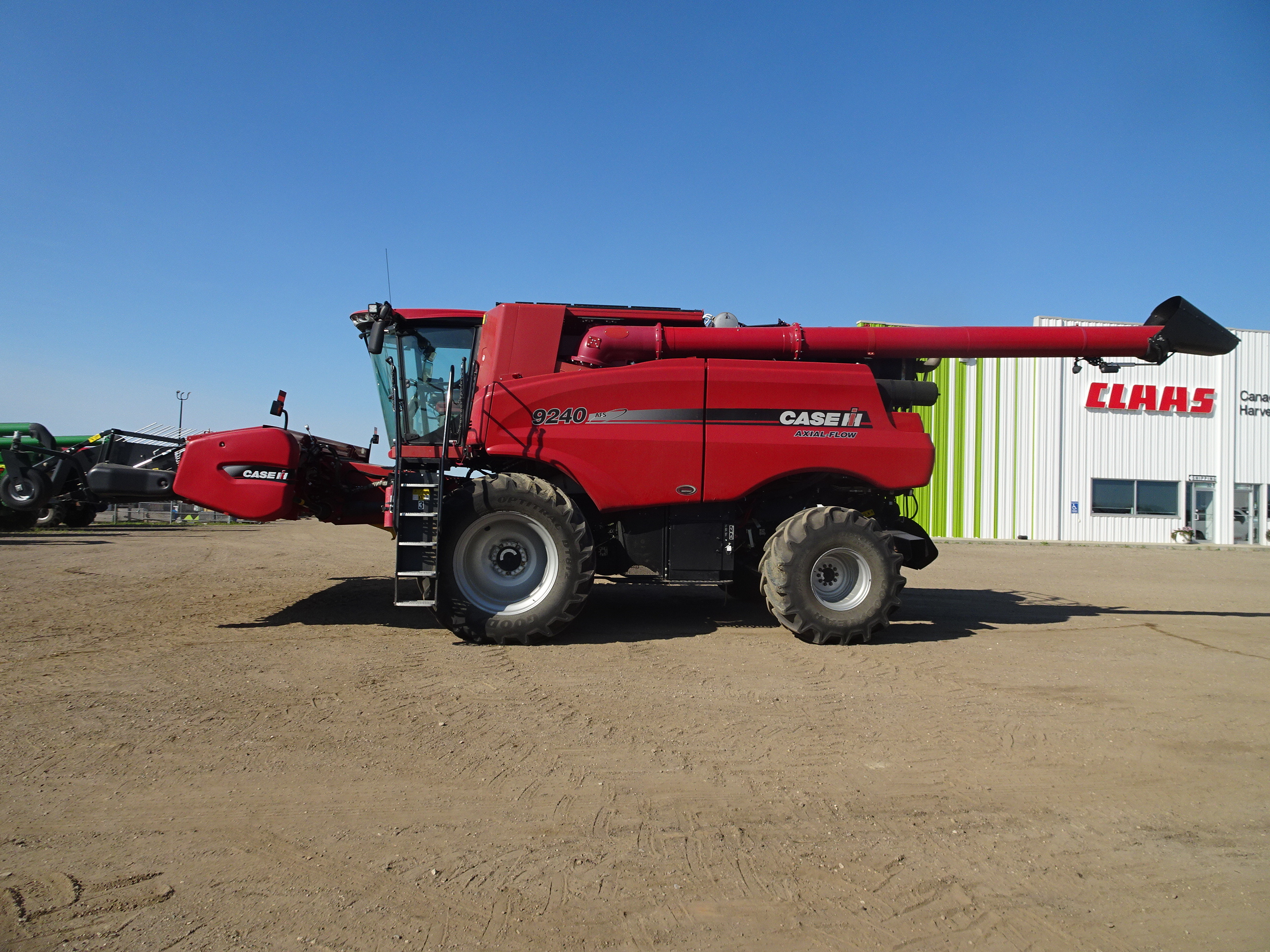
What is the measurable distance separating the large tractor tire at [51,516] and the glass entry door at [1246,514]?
32.5 m

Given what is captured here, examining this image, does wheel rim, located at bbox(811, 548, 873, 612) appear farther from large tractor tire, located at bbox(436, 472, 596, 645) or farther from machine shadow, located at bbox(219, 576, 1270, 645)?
large tractor tire, located at bbox(436, 472, 596, 645)

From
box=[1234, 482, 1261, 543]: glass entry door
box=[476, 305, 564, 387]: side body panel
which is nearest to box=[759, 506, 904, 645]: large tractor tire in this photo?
box=[476, 305, 564, 387]: side body panel

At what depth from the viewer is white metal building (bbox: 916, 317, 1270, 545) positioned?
2552 centimetres

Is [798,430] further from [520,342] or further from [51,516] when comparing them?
[51,516]

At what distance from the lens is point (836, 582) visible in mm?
6969

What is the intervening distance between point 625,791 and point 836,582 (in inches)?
157

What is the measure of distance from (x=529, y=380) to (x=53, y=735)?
13.5ft

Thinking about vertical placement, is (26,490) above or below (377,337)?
below

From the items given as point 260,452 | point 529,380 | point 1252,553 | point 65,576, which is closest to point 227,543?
point 65,576

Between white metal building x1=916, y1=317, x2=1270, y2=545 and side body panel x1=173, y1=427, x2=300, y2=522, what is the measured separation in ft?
74.3

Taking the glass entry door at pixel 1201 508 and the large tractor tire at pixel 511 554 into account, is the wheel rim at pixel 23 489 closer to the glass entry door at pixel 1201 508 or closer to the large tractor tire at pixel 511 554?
the large tractor tire at pixel 511 554

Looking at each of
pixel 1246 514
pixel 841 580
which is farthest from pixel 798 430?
pixel 1246 514

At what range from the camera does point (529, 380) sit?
6.75 meters

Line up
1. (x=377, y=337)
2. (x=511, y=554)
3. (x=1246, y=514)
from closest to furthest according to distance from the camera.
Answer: (x=377, y=337)
(x=511, y=554)
(x=1246, y=514)
